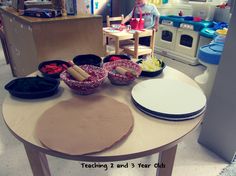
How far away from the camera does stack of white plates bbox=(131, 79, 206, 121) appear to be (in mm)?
597

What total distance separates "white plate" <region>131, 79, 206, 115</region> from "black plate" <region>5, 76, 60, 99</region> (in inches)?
11.4

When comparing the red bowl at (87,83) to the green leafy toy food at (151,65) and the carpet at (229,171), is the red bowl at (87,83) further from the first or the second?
the carpet at (229,171)

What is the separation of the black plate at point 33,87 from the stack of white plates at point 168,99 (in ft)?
0.95

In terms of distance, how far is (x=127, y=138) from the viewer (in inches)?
20.9

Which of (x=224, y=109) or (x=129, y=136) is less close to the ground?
(x=129, y=136)

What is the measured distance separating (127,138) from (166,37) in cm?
270

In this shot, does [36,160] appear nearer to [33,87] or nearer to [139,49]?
[33,87]

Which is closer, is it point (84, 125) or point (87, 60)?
point (84, 125)

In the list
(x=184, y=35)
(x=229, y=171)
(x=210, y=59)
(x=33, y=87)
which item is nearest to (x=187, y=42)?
(x=184, y=35)

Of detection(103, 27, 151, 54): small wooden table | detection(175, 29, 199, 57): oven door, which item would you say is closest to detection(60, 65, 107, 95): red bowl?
detection(103, 27, 151, 54): small wooden table

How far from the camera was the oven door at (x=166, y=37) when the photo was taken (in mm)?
2814

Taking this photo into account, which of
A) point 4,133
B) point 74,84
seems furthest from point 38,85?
point 4,133

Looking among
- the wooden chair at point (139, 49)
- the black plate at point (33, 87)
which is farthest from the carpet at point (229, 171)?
the wooden chair at point (139, 49)

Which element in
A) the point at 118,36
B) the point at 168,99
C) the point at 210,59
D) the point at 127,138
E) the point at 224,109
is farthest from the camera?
the point at 118,36
